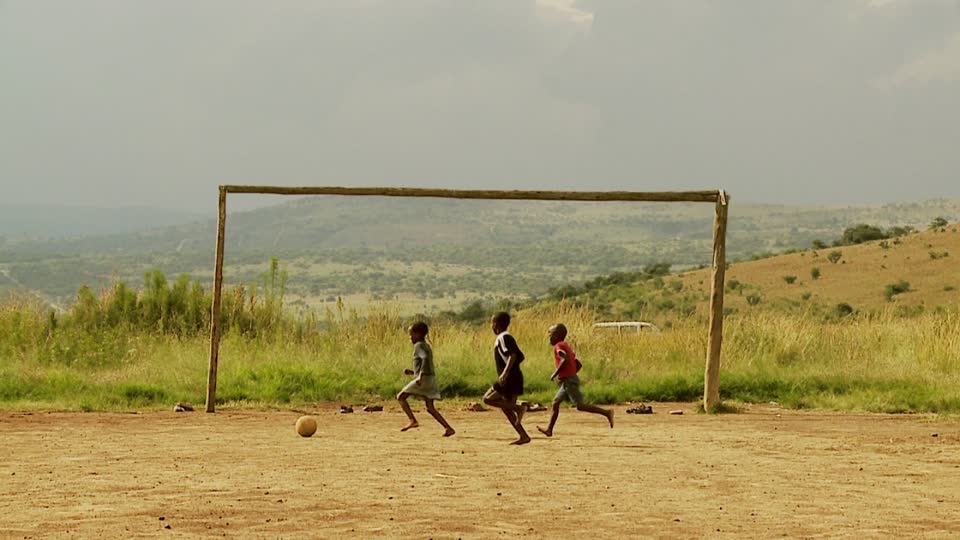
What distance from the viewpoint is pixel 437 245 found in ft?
444

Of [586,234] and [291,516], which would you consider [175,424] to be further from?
[586,234]

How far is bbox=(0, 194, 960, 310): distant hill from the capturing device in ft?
295

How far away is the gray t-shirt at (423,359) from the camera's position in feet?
40.6

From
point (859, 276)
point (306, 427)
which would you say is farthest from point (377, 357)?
point (859, 276)

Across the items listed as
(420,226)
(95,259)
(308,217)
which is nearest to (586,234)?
(420,226)

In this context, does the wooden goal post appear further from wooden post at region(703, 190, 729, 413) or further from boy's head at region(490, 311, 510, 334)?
boy's head at region(490, 311, 510, 334)

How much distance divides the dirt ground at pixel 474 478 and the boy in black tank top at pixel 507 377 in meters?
0.36

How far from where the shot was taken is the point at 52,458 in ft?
36.1

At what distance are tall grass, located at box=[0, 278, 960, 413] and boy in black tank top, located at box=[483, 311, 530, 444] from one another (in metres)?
4.28

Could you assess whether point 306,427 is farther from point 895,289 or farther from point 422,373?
point 895,289

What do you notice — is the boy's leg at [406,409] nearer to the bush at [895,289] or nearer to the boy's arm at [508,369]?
the boy's arm at [508,369]

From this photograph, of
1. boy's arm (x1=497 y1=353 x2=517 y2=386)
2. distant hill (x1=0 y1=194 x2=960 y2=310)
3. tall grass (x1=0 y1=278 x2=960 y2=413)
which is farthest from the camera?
distant hill (x1=0 y1=194 x2=960 y2=310)

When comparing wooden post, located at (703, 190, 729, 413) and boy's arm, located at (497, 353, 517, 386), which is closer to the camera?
boy's arm, located at (497, 353, 517, 386)

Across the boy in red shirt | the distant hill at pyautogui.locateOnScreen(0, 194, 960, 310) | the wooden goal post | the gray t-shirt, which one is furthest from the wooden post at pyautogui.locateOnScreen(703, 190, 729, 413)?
the distant hill at pyautogui.locateOnScreen(0, 194, 960, 310)
